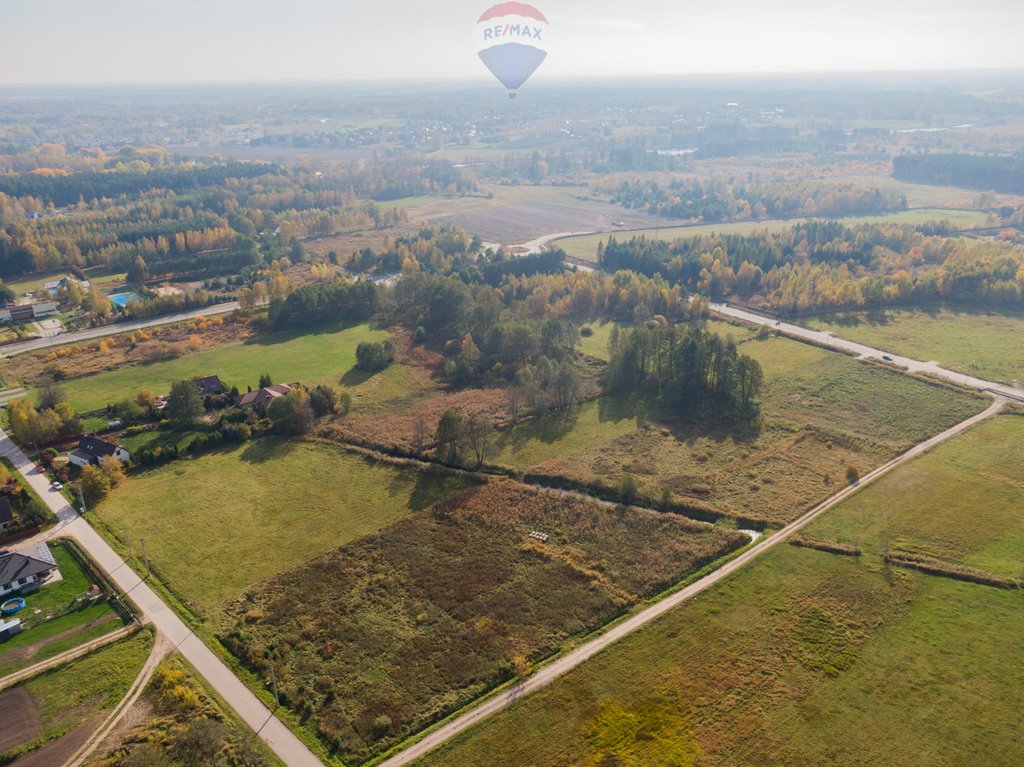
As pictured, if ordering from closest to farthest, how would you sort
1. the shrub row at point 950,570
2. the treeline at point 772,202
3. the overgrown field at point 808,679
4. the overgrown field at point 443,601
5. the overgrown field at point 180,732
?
the overgrown field at point 180,732
the overgrown field at point 808,679
the overgrown field at point 443,601
the shrub row at point 950,570
the treeline at point 772,202

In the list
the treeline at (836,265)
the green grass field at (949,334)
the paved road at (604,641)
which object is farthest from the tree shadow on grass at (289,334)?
the green grass field at (949,334)

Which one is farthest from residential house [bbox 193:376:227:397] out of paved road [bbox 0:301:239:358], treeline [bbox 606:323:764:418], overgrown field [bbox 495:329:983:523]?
treeline [bbox 606:323:764:418]

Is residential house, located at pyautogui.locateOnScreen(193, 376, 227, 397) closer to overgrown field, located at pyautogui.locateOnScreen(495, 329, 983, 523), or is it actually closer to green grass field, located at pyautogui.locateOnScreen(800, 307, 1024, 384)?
overgrown field, located at pyautogui.locateOnScreen(495, 329, 983, 523)

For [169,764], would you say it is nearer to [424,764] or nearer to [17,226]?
[424,764]

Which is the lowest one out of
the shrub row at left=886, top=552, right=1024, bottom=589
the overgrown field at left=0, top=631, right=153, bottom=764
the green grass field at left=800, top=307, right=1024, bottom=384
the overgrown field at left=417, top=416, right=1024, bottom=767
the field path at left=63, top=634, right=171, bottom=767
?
the overgrown field at left=417, top=416, right=1024, bottom=767

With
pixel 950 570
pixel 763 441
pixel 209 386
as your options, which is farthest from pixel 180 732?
pixel 763 441

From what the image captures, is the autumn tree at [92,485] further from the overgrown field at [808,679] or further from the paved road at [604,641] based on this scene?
the overgrown field at [808,679]

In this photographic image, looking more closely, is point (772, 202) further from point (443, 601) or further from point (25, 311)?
point (25, 311)
